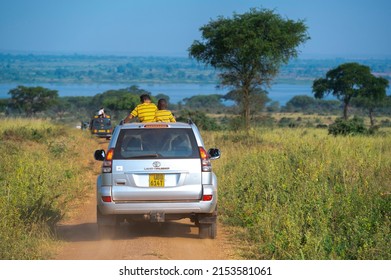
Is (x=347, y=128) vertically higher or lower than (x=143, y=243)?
lower

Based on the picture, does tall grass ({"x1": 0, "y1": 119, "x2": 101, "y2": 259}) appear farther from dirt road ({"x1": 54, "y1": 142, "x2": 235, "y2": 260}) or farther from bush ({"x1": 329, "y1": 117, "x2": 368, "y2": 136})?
bush ({"x1": 329, "y1": 117, "x2": 368, "y2": 136})

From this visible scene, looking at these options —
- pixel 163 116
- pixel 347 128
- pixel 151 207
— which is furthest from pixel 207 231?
pixel 347 128

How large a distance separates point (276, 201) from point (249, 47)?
24297 mm

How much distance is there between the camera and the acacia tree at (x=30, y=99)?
80.1 meters

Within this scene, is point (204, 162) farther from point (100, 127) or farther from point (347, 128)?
point (347, 128)

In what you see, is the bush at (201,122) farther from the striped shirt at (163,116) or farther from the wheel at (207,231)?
the wheel at (207,231)

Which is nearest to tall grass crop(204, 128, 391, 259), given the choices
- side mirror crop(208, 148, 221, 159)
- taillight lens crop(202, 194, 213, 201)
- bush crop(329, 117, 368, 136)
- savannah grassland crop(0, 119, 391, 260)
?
savannah grassland crop(0, 119, 391, 260)

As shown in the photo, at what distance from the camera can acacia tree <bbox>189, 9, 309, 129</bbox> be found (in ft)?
122

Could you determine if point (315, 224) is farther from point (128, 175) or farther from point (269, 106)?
point (269, 106)

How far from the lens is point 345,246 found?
10.2m

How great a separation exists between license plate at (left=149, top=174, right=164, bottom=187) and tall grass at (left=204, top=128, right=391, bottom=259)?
1473mm

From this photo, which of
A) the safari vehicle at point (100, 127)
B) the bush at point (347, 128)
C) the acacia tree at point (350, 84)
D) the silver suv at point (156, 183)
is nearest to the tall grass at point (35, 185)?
the silver suv at point (156, 183)

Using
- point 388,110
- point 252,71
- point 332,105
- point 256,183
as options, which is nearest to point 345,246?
point 256,183

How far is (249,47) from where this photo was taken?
121 feet
